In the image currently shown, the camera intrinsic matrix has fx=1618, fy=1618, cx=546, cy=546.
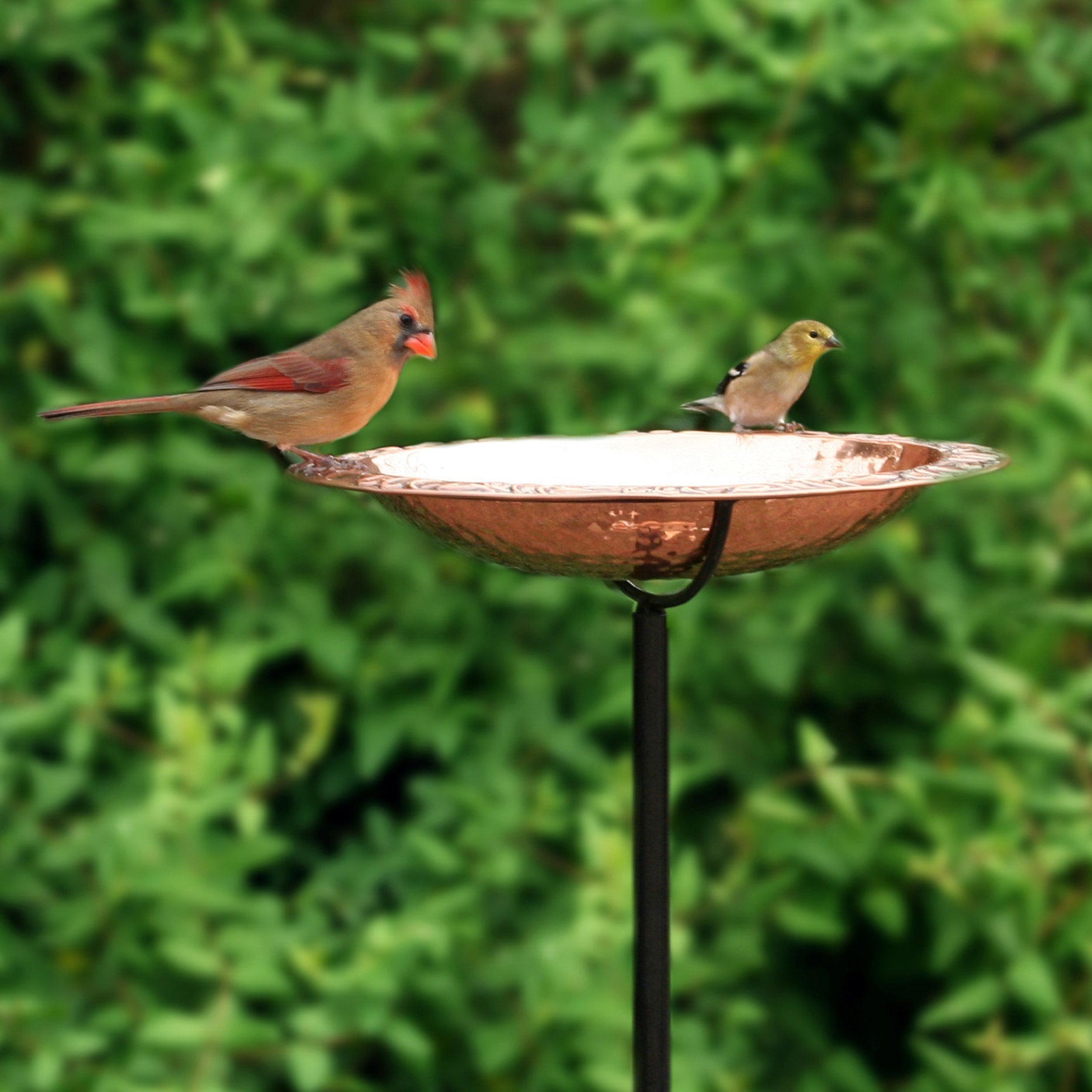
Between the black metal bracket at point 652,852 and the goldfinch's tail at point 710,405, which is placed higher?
the goldfinch's tail at point 710,405

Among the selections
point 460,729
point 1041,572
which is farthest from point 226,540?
point 1041,572

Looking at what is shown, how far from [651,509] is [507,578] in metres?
1.12

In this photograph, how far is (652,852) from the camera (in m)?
1.59

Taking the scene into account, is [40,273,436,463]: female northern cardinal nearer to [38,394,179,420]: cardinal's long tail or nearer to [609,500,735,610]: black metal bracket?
[38,394,179,420]: cardinal's long tail

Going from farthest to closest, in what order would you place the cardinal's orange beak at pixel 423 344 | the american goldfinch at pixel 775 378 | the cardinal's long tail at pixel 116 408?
the american goldfinch at pixel 775 378
the cardinal's orange beak at pixel 423 344
the cardinal's long tail at pixel 116 408

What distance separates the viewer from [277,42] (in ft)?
8.66

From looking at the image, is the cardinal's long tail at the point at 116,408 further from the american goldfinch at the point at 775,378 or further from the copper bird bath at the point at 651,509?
the american goldfinch at the point at 775,378

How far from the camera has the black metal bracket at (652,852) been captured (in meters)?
1.59

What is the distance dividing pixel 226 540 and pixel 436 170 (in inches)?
28.5

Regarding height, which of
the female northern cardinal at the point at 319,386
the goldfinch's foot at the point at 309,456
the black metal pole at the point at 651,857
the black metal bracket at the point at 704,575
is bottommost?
the black metal pole at the point at 651,857

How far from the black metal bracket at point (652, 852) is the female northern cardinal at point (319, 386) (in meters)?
0.40

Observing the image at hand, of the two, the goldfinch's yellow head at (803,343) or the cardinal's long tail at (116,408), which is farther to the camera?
the goldfinch's yellow head at (803,343)

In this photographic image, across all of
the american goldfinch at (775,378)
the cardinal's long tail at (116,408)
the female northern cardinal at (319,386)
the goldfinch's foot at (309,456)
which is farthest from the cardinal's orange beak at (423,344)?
the american goldfinch at (775,378)

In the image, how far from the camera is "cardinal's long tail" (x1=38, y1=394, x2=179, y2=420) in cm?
153
